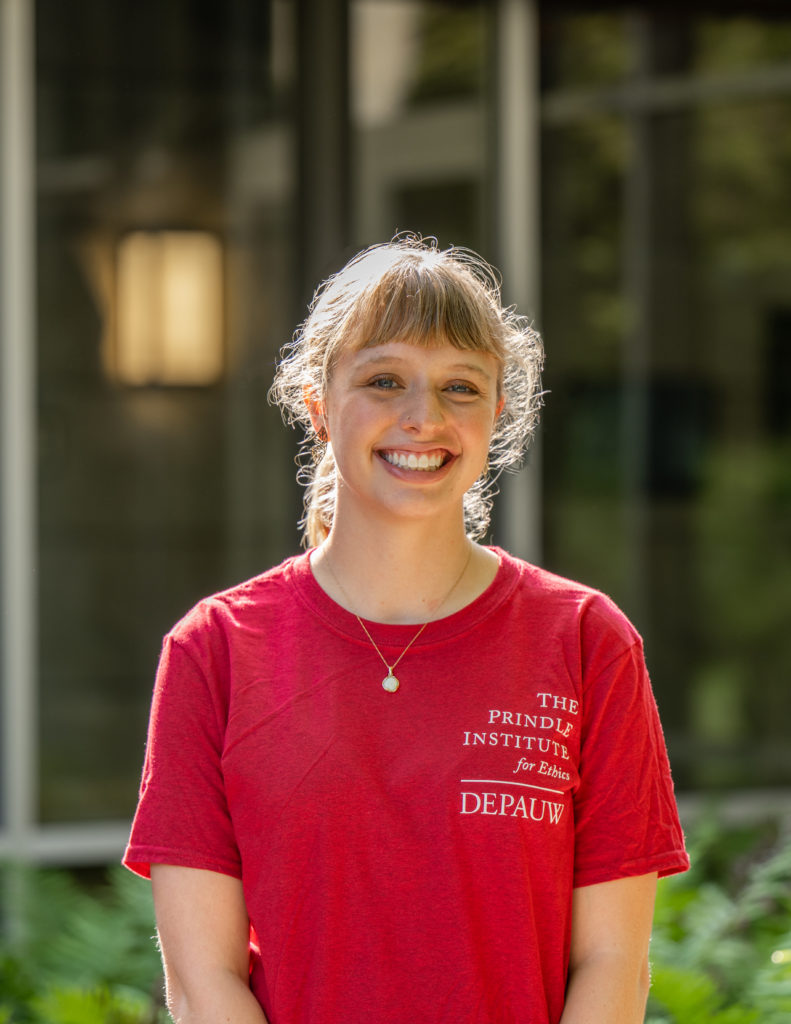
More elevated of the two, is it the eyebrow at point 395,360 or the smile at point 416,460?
the eyebrow at point 395,360

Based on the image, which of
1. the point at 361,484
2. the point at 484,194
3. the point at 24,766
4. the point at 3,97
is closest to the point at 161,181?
the point at 3,97

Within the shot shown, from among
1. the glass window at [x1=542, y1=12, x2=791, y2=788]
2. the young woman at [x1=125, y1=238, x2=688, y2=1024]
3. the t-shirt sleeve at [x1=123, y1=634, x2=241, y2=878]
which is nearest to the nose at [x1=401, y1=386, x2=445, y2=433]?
the young woman at [x1=125, y1=238, x2=688, y2=1024]

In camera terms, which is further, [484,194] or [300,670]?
[484,194]

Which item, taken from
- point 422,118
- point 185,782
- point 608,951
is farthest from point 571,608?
point 422,118

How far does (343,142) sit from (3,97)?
140 cm

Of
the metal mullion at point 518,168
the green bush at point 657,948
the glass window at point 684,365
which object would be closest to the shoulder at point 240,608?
the green bush at point 657,948

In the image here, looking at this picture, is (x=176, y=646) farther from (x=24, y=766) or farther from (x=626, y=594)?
(x=626, y=594)

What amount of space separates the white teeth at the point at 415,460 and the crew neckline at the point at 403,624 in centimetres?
18

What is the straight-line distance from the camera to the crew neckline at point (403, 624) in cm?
172

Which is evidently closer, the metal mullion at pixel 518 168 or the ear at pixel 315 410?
the ear at pixel 315 410

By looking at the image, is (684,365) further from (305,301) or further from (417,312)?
(417,312)

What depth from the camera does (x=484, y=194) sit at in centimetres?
557


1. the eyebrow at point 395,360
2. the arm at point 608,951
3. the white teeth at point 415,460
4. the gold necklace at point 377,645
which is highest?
the eyebrow at point 395,360

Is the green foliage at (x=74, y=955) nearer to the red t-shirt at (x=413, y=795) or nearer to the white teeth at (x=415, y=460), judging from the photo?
the red t-shirt at (x=413, y=795)
